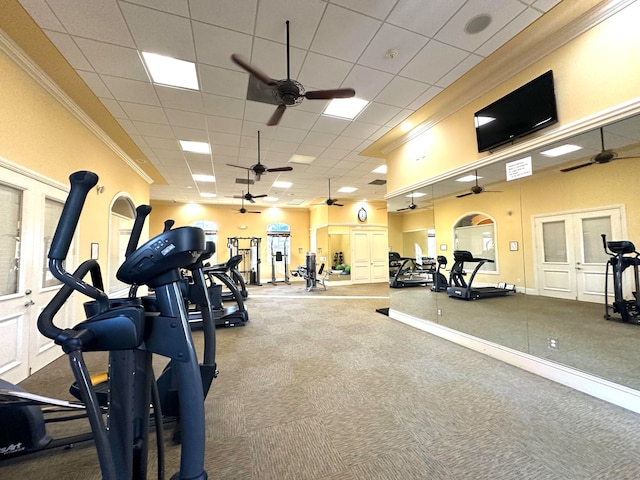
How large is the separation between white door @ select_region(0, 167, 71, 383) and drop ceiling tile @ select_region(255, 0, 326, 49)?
2.93m

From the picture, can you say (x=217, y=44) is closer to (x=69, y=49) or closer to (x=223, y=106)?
(x=223, y=106)

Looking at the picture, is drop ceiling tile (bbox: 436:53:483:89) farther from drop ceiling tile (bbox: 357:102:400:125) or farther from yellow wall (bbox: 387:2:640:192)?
drop ceiling tile (bbox: 357:102:400:125)

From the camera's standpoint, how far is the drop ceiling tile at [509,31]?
257 cm

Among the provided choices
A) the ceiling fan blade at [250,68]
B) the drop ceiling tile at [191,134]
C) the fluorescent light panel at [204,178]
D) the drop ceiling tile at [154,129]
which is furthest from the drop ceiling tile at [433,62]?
the fluorescent light panel at [204,178]

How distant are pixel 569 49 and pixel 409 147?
2475 mm

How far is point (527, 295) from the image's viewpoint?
350cm

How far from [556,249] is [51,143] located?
245 inches

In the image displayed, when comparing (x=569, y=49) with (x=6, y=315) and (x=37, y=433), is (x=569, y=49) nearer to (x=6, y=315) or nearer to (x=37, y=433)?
(x=37, y=433)

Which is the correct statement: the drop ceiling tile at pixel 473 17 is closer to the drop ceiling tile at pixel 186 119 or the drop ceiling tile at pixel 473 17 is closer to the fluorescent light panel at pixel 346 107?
the fluorescent light panel at pixel 346 107

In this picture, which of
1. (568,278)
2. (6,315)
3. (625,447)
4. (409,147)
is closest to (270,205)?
(409,147)

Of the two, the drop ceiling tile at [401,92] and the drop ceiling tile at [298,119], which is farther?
the drop ceiling tile at [298,119]

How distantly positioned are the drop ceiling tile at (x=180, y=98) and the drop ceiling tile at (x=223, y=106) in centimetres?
9

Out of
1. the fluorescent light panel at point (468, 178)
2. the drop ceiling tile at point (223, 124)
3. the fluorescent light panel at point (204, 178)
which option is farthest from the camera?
the fluorescent light panel at point (204, 178)

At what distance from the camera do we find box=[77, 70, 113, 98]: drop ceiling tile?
3.29 m
